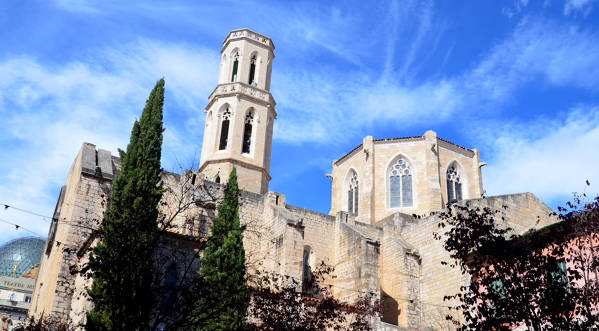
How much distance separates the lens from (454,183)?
32.5 metres

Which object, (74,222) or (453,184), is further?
(453,184)

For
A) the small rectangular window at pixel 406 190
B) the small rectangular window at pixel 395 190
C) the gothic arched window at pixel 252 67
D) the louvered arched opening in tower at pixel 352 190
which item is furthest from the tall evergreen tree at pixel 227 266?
the gothic arched window at pixel 252 67

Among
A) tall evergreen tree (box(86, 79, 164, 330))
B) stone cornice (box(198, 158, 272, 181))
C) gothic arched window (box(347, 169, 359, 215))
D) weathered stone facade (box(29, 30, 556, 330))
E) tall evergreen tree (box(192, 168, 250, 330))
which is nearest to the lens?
tall evergreen tree (box(86, 79, 164, 330))

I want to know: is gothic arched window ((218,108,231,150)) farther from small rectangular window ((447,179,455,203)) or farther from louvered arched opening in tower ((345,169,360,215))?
small rectangular window ((447,179,455,203))

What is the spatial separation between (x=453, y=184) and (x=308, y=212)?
33.3ft

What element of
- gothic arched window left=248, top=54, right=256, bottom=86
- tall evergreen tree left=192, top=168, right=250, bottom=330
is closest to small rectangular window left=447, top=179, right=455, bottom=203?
gothic arched window left=248, top=54, right=256, bottom=86

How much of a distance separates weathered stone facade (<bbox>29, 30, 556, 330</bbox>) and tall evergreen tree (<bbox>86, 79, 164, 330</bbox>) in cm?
82

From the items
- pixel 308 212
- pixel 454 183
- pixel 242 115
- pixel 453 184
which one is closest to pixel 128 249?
pixel 308 212

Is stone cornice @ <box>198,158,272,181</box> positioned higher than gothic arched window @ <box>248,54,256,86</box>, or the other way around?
gothic arched window @ <box>248,54,256,86</box>

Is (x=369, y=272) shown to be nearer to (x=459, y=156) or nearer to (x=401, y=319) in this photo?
(x=401, y=319)

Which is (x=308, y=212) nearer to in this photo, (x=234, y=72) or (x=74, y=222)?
(x=74, y=222)

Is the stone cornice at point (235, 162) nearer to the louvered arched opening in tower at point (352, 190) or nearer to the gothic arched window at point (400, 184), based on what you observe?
the louvered arched opening in tower at point (352, 190)

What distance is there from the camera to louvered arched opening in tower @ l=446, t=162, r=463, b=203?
105ft

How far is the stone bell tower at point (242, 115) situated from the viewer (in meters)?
30.6
